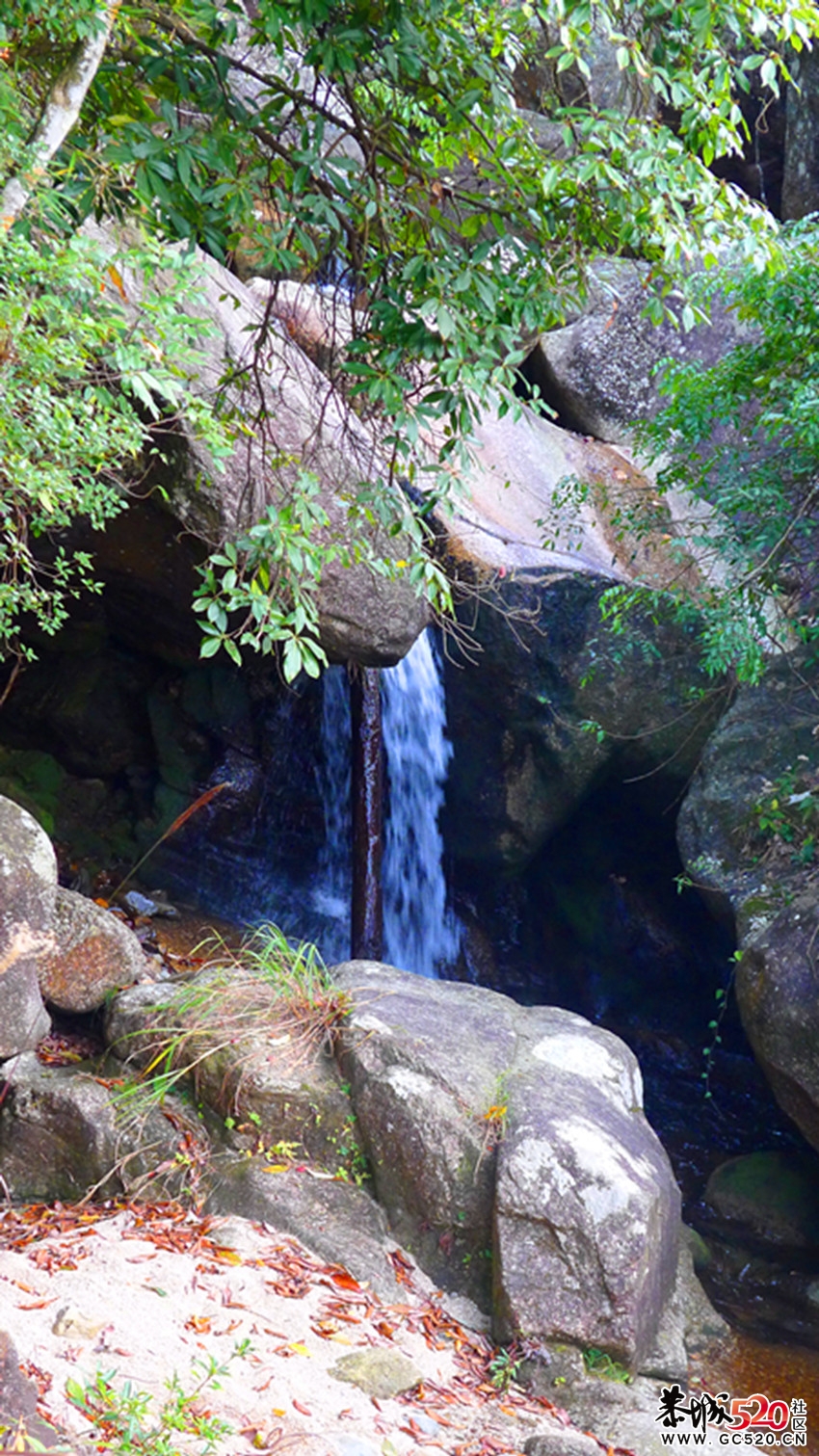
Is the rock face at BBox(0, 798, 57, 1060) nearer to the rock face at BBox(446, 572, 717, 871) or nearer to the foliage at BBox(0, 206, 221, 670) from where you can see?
the foliage at BBox(0, 206, 221, 670)

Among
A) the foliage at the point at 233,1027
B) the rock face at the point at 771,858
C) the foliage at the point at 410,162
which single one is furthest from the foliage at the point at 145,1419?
the rock face at the point at 771,858

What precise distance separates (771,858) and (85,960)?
175 inches

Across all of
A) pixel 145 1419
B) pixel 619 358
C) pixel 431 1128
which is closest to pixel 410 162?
pixel 431 1128

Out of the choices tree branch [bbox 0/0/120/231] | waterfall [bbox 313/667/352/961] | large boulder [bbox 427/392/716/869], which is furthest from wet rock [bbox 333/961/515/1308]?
waterfall [bbox 313/667/352/961]

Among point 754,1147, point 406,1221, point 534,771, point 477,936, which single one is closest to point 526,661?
point 534,771

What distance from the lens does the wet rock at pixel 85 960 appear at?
588 cm

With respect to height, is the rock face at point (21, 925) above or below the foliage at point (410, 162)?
below

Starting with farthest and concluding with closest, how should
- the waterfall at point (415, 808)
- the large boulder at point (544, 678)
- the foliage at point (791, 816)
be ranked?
1. the waterfall at point (415, 808)
2. the large boulder at point (544, 678)
3. the foliage at point (791, 816)

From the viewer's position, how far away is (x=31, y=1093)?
5.19 metres

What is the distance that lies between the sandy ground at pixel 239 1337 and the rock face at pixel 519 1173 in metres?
0.27

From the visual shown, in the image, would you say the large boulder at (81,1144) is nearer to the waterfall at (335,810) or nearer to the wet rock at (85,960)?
the wet rock at (85,960)

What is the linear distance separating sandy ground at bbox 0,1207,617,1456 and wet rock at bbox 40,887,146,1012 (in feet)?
4.58

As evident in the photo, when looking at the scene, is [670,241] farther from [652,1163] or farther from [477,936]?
[477,936]

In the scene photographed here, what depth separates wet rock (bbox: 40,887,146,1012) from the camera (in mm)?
5879
